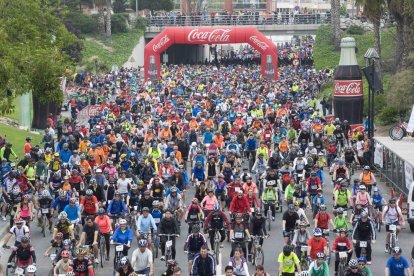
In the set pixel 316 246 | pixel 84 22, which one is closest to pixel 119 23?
pixel 84 22

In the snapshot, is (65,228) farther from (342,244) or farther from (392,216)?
(392,216)

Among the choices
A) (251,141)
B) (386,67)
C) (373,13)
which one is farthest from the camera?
(386,67)

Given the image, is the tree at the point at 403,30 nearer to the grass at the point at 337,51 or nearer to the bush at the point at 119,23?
the grass at the point at 337,51

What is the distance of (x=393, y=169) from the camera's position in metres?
31.8

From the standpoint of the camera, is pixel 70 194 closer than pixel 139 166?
Yes

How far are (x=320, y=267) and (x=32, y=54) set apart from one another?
75.5ft

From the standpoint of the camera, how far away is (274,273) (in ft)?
68.7

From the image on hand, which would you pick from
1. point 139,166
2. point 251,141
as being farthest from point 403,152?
point 139,166

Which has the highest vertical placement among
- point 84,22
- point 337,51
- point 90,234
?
point 90,234

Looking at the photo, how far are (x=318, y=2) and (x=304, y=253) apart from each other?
151m

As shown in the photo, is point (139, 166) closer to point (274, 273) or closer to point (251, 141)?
point (251, 141)

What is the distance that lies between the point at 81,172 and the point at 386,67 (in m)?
38.3

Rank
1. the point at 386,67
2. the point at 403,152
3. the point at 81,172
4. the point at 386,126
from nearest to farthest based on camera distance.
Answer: the point at 81,172 < the point at 403,152 < the point at 386,126 < the point at 386,67

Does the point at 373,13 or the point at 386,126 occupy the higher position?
the point at 373,13
